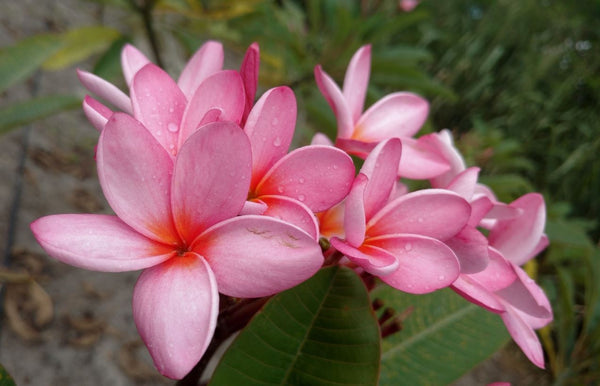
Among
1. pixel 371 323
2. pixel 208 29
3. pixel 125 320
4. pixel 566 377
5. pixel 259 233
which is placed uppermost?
pixel 259 233

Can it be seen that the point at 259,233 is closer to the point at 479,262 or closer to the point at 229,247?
the point at 229,247

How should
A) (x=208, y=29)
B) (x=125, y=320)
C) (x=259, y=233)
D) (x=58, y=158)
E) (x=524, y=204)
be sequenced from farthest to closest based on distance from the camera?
(x=208, y=29), (x=58, y=158), (x=125, y=320), (x=524, y=204), (x=259, y=233)

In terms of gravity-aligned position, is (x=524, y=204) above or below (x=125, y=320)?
above

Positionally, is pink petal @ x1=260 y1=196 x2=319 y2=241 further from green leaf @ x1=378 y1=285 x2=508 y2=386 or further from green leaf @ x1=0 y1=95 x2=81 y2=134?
green leaf @ x1=0 y1=95 x2=81 y2=134

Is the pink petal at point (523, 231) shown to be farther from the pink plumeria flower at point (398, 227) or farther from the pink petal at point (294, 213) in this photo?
the pink petal at point (294, 213)

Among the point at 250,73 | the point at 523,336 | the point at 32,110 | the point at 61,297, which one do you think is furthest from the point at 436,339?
the point at 61,297

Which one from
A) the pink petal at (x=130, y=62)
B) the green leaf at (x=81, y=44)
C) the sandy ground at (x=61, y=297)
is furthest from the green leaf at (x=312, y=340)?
the green leaf at (x=81, y=44)

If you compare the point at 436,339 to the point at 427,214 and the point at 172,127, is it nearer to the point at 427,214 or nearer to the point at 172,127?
the point at 427,214

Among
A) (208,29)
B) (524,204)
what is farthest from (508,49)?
(524,204)
